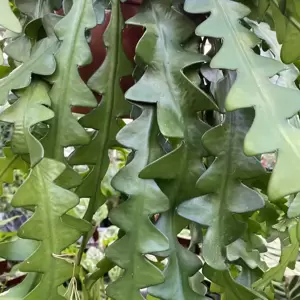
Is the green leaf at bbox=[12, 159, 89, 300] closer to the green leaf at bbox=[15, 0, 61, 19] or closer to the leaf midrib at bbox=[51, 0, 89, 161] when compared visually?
the leaf midrib at bbox=[51, 0, 89, 161]

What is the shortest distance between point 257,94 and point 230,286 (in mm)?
193

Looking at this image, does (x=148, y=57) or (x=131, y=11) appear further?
(x=131, y=11)

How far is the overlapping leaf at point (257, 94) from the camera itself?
0.37 meters

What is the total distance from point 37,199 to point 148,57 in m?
Answer: 0.18

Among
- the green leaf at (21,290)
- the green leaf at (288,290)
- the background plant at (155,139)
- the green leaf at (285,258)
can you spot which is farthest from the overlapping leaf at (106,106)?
the green leaf at (288,290)

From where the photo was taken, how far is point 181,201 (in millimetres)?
494

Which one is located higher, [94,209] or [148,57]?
[148,57]

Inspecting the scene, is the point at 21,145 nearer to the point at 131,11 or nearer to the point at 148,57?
the point at 148,57

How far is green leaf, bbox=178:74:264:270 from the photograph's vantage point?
47 cm

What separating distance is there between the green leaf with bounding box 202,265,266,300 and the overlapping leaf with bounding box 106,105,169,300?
0.08 meters

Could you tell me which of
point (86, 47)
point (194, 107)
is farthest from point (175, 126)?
point (86, 47)

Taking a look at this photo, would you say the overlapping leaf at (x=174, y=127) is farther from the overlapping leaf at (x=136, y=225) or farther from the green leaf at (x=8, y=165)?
the green leaf at (x=8, y=165)

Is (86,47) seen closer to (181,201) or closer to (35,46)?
(35,46)

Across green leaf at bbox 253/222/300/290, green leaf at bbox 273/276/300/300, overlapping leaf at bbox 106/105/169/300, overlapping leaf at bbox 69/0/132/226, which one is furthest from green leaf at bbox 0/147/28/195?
green leaf at bbox 273/276/300/300
